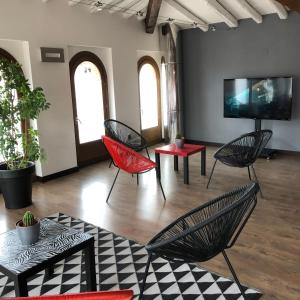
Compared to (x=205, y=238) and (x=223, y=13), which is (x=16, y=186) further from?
(x=223, y=13)

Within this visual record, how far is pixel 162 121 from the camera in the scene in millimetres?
7727

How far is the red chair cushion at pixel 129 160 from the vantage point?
394 centimetres

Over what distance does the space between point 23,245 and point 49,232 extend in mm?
209

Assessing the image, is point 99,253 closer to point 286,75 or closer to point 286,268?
point 286,268

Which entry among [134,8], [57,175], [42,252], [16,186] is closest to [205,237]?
[42,252]

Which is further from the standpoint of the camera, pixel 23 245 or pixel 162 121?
pixel 162 121

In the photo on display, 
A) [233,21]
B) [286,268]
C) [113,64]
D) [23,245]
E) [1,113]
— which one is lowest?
[286,268]

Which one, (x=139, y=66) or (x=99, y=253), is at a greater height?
(x=139, y=66)

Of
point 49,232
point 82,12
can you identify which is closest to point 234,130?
point 82,12

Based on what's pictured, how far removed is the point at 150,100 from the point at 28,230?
5.47 m

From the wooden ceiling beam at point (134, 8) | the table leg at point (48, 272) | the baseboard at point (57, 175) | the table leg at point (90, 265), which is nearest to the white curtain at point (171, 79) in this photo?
the wooden ceiling beam at point (134, 8)

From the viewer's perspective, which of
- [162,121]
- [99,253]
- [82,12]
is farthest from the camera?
[162,121]

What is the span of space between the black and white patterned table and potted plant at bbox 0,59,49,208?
5.52 ft

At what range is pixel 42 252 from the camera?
210 centimetres
